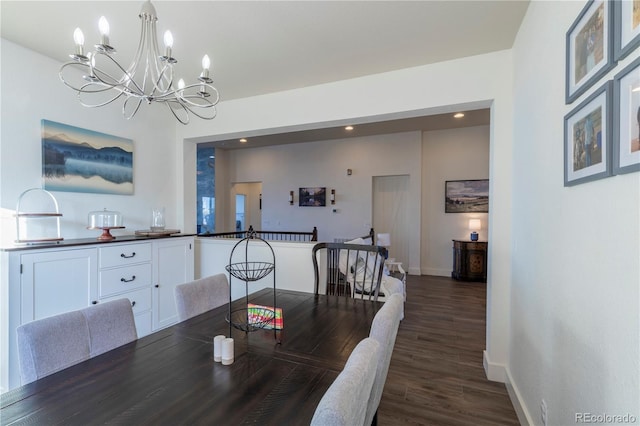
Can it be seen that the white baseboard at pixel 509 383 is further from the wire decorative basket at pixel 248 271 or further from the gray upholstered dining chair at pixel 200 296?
the gray upholstered dining chair at pixel 200 296

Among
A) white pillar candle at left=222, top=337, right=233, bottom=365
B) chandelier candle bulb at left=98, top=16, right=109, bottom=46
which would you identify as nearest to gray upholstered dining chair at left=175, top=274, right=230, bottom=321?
white pillar candle at left=222, top=337, right=233, bottom=365

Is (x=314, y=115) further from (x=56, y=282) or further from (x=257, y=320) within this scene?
(x=56, y=282)

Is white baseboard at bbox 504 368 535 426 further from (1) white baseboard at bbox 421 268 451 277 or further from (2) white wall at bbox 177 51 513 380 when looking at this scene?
(1) white baseboard at bbox 421 268 451 277

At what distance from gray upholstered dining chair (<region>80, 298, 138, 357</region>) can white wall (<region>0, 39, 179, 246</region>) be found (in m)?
1.77

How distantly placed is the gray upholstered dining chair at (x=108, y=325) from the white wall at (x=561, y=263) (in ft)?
6.52

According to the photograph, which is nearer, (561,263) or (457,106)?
(561,263)

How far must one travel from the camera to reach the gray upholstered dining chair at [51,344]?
114cm

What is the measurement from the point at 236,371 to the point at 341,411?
0.69m

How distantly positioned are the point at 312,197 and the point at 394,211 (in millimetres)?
2004

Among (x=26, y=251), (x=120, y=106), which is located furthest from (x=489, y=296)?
(x=120, y=106)

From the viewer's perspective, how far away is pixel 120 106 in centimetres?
321

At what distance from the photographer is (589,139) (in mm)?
1088

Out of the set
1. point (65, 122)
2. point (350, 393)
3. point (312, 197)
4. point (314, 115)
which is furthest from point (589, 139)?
point (312, 197)

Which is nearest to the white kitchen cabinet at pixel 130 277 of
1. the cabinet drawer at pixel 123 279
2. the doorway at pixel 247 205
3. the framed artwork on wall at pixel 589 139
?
the cabinet drawer at pixel 123 279
